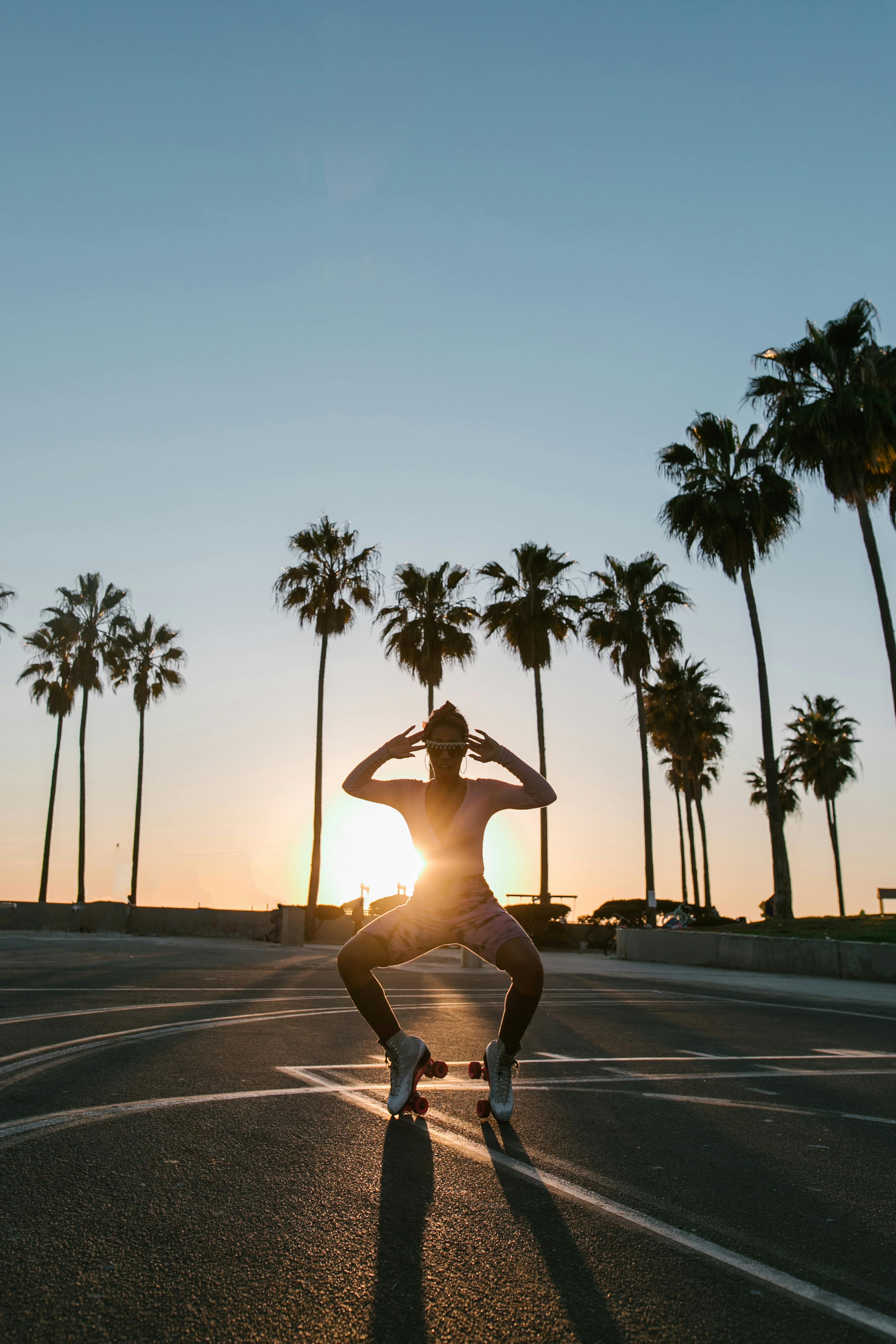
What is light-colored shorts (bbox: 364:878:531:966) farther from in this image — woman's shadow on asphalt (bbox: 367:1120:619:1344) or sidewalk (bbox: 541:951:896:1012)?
sidewalk (bbox: 541:951:896:1012)

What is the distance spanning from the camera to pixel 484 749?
4941mm

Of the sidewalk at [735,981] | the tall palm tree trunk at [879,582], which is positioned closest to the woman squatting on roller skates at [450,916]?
the sidewalk at [735,981]

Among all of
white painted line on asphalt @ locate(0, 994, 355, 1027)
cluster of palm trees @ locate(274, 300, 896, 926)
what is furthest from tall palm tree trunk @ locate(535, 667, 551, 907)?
white painted line on asphalt @ locate(0, 994, 355, 1027)

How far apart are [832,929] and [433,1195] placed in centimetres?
2377

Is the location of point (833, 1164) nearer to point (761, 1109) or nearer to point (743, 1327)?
point (761, 1109)

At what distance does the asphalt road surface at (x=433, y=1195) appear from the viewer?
252cm

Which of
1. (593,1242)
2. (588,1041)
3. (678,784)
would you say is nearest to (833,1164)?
(593,1242)

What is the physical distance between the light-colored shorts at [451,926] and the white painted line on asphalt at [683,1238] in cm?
81

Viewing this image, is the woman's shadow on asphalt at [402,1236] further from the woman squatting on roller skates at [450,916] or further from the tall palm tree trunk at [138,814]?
the tall palm tree trunk at [138,814]

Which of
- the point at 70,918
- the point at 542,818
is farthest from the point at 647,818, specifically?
the point at 70,918

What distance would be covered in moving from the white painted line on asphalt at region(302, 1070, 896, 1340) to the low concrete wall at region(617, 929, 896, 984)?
17.4m

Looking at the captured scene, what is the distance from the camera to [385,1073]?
6.27 m

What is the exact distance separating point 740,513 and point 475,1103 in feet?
91.9

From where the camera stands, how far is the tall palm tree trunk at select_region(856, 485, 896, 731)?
970 inches
